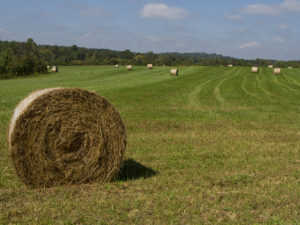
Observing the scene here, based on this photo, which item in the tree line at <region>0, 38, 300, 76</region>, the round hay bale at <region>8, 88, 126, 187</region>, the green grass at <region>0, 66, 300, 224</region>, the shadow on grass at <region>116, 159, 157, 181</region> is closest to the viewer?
the green grass at <region>0, 66, 300, 224</region>

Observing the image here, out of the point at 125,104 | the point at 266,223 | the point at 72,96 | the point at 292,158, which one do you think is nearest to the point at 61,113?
the point at 72,96

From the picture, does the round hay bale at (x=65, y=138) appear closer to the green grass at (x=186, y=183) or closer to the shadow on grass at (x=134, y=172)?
the green grass at (x=186, y=183)

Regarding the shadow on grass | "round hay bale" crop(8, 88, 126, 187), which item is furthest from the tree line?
"round hay bale" crop(8, 88, 126, 187)

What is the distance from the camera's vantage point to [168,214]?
19.0 feet

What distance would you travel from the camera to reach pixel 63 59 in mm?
112062

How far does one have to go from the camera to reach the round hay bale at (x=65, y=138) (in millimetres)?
6840

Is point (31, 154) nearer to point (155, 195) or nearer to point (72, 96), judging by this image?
point (72, 96)

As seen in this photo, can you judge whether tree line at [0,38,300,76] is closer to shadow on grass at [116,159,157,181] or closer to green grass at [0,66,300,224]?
green grass at [0,66,300,224]

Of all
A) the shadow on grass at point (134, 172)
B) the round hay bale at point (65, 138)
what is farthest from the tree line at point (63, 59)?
the round hay bale at point (65, 138)

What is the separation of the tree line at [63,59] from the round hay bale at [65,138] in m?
51.1

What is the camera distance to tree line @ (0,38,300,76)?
56.3 metres

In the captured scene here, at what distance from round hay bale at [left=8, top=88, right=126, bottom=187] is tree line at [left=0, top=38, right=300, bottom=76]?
168 feet

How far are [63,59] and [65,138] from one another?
110 m

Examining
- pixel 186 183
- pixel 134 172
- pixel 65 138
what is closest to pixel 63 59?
pixel 134 172
